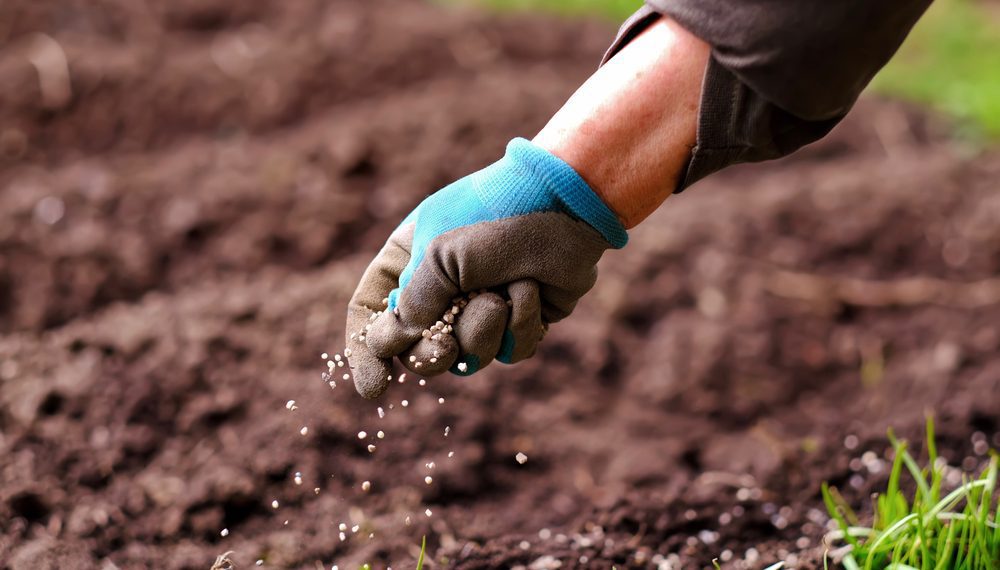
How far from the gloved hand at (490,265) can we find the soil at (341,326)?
57 cm

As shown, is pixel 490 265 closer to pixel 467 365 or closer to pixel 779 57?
pixel 467 365

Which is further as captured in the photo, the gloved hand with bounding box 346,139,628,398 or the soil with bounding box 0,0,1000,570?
the soil with bounding box 0,0,1000,570

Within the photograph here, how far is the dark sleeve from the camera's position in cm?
136

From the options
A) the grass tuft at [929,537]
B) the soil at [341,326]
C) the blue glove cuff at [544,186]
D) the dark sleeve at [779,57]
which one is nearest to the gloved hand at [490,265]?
the blue glove cuff at [544,186]

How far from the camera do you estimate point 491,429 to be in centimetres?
263

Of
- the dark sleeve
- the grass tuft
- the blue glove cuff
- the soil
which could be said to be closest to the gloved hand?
the blue glove cuff

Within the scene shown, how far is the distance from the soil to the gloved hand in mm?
570

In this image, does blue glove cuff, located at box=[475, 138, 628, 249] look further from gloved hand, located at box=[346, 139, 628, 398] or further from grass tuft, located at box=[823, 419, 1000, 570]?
grass tuft, located at box=[823, 419, 1000, 570]

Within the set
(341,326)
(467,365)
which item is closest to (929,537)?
(467,365)

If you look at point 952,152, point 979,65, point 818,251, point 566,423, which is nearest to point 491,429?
point 566,423

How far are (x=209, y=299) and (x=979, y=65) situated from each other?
15.9ft

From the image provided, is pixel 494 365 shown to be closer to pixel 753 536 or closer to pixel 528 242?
pixel 753 536

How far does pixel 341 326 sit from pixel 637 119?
4.94 ft

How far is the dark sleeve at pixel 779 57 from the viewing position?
136 cm
